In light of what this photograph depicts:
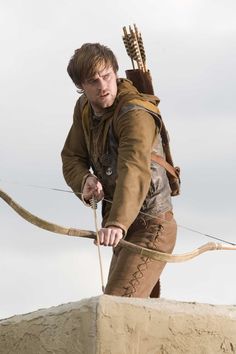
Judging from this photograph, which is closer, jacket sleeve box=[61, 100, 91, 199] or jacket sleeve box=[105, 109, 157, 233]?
jacket sleeve box=[105, 109, 157, 233]

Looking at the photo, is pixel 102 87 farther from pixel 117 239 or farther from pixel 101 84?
pixel 117 239

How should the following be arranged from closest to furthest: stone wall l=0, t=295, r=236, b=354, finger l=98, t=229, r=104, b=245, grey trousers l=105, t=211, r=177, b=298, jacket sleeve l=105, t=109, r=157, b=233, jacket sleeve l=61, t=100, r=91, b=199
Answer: stone wall l=0, t=295, r=236, b=354 → finger l=98, t=229, r=104, b=245 → jacket sleeve l=105, t=109, r=157, b=233 → grey trousers l=105, t=211, r=177, b=298 → jacket sleeve l=61, t=100, r=91, b=199

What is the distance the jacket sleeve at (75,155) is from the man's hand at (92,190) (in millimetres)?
183

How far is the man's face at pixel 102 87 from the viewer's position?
657cm

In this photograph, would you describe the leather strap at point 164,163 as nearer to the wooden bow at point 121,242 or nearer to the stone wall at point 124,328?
the wooden bow at point 121,242

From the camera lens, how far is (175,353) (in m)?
5.52

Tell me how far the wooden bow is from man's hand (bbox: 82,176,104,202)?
362 millimetres

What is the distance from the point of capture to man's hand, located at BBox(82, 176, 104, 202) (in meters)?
6.80

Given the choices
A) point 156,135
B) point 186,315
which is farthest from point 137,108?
point 186,315

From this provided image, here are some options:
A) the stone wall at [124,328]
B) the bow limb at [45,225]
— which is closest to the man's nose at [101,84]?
the bow limb at [45,225]

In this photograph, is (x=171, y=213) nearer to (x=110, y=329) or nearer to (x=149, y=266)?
(x=149, y=266)

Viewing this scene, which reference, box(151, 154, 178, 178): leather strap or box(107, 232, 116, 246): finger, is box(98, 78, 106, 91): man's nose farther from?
box(107, 232, 116, 246): finger

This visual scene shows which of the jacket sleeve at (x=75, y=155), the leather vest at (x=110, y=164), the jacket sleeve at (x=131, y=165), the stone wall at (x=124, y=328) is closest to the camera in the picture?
the stone wall at (x=124, y=328)

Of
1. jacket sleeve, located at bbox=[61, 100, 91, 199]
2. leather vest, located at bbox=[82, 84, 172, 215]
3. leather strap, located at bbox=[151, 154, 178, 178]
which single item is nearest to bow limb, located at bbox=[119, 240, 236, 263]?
leather vest, located at bbox=[82, 84, 172, 215]
